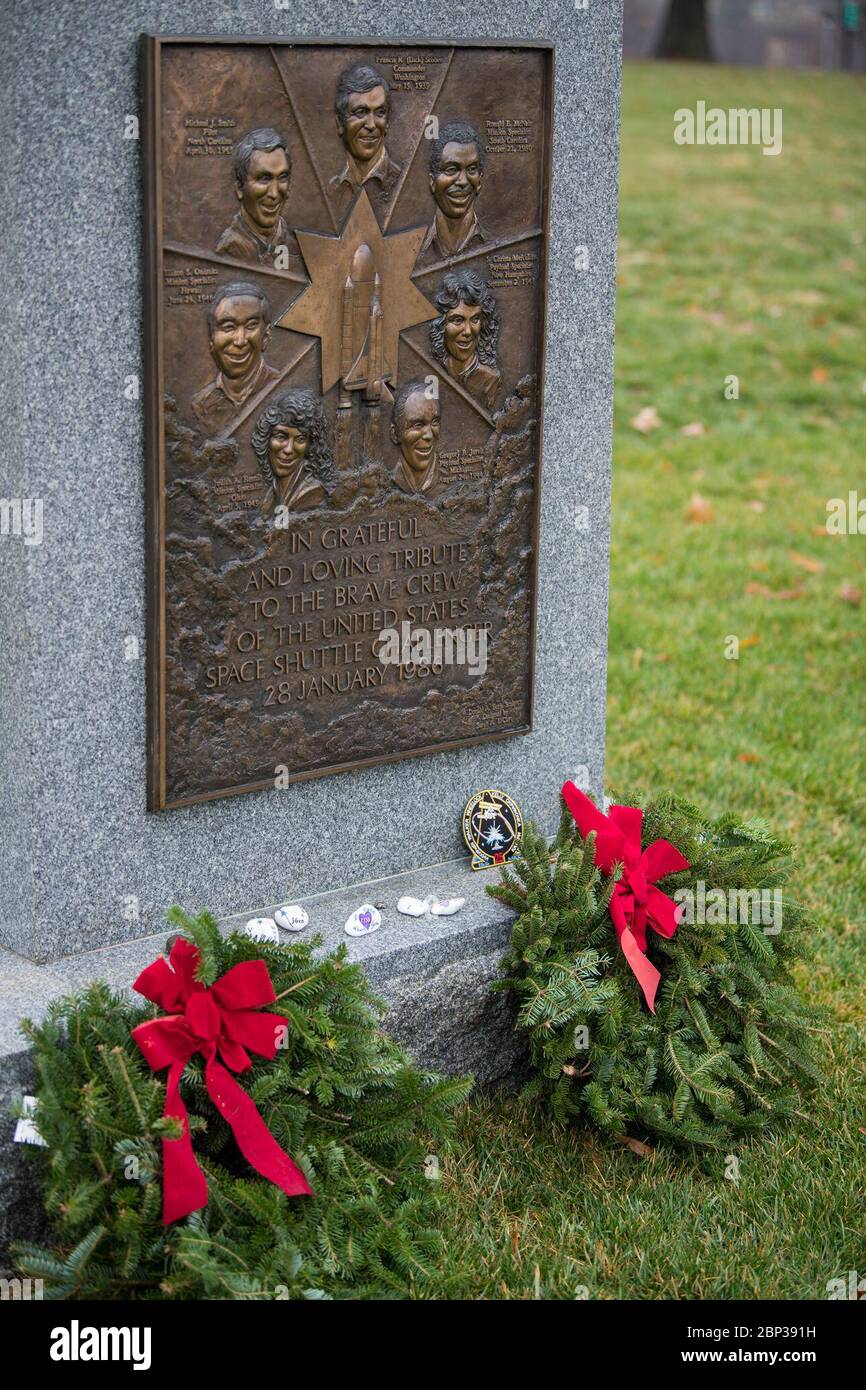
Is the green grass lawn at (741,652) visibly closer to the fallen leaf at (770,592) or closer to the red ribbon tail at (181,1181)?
the fallen leaf at (770,592)

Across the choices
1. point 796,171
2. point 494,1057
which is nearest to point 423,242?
point 494,1057

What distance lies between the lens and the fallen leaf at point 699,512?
26.7ft

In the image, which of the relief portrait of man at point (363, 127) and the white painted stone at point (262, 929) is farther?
the white painted stone at point (262, 929)

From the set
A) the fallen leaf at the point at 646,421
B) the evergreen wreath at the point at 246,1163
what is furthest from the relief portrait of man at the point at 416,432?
the fallen leaf at the point at 646,421

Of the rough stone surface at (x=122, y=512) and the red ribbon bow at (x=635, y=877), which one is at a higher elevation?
the rough stone surface at (x=122, y=512)

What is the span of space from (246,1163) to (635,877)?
45.6 inches

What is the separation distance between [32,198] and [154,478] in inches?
23.5

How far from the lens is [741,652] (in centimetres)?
676

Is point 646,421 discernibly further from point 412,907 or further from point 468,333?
point 412,907

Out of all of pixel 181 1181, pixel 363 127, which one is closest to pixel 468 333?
pixel 363 127

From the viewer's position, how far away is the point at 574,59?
3904mm

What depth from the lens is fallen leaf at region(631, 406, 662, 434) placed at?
9.41 metres

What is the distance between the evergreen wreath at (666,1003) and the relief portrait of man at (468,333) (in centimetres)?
111

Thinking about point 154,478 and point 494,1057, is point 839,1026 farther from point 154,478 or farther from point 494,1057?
point 154,478
